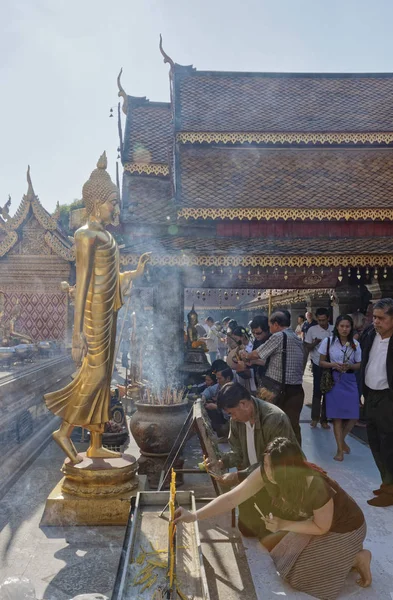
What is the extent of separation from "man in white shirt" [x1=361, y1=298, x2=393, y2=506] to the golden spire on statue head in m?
2.98

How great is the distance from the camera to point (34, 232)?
12219mm

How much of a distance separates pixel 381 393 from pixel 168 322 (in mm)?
5708

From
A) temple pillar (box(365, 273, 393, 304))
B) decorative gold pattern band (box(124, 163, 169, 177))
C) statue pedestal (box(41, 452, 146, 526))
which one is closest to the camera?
statue pedestal (box(41, 452, 146, 526))

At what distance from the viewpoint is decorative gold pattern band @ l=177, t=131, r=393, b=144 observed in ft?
40.7

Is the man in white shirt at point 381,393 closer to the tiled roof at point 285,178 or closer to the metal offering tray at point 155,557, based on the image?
the metal offering tray at point 155,557

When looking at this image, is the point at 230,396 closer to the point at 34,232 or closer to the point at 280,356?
the point at 280,356

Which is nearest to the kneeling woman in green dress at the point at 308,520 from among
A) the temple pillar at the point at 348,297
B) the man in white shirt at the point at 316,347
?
the man in white shirt at the point at 316,347

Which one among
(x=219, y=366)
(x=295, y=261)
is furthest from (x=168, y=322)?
(x=295, y=261)

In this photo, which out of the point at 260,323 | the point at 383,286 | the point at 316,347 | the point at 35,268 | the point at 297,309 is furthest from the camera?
the point at 297,309

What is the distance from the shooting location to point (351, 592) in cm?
312

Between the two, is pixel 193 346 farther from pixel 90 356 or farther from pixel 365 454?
pixel 90 356

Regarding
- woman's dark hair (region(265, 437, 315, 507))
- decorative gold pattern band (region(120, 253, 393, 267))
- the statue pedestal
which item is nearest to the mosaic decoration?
decorative gold pattern band (region(120, 253, 393, 267))

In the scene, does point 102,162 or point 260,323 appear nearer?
point 102,162

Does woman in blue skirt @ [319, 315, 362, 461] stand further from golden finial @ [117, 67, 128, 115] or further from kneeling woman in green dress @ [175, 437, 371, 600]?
golden finial @ [117, 67, 128, 115]
